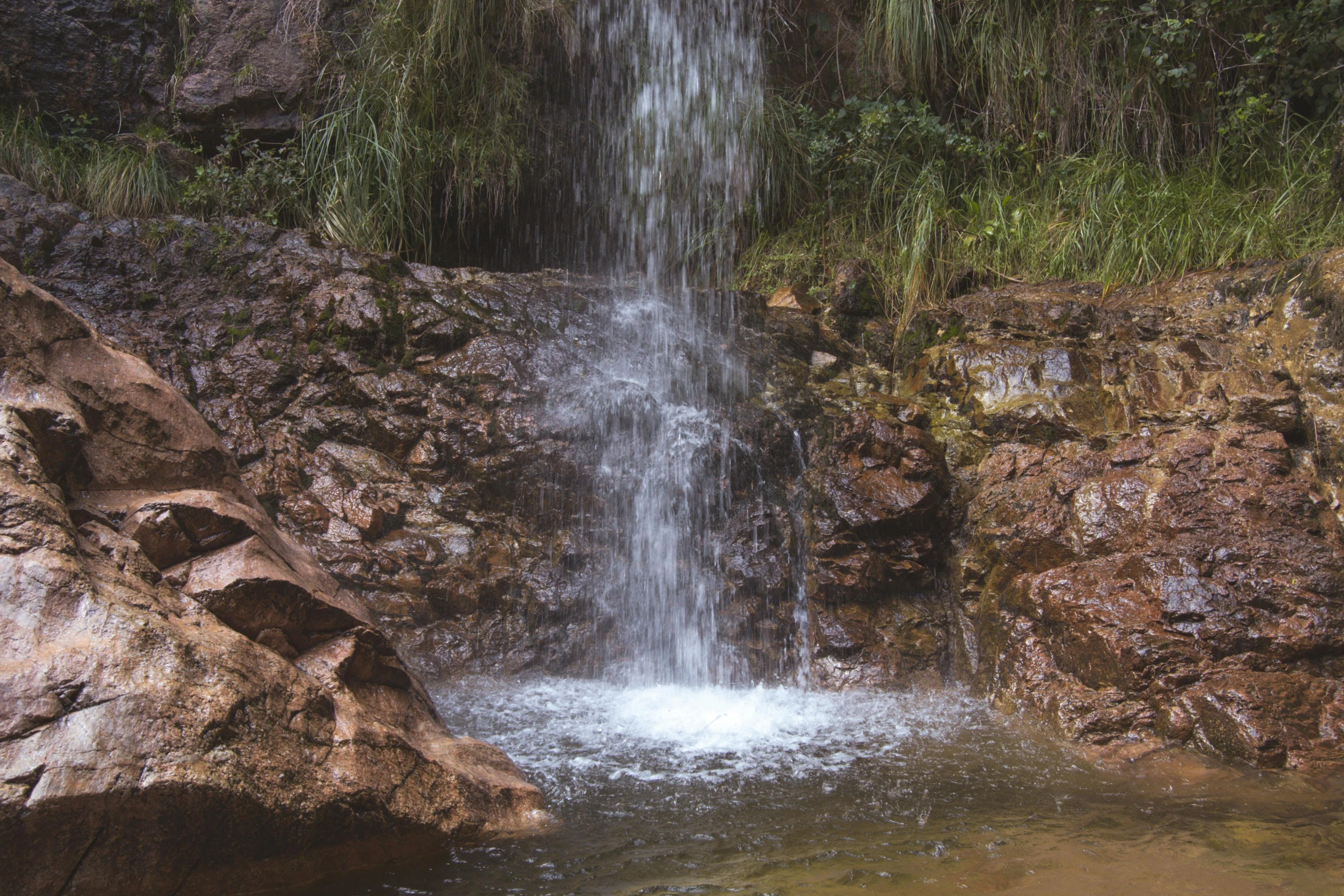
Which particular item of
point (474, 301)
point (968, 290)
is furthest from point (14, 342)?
point (968, 290)

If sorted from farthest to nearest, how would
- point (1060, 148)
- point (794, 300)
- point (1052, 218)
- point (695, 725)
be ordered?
point (1060, 148) < point (794, 300) < point (1052, 218) < point (695, 725)

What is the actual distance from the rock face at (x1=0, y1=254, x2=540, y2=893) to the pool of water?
0.21 meters

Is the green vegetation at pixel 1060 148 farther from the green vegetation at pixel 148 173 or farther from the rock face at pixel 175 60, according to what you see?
the rock face at pixel 175 60

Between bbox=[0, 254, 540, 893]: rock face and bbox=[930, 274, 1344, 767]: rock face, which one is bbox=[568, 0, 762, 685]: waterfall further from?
bbox=[0, 254, 540, 893]: rock face

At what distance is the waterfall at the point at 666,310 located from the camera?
13.5 feet

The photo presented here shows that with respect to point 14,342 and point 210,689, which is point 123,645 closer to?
Result: point 210,689

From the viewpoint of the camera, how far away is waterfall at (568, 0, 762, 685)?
413 cm

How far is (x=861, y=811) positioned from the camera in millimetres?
2363

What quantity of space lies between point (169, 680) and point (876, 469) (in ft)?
10.7

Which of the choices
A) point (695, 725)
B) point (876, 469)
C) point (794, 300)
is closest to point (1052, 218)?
point (794, 300)

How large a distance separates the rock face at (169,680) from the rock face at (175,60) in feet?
13.2

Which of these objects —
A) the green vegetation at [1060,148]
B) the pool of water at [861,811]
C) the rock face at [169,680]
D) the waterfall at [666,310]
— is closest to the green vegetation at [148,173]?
the waterfall at [666,310]

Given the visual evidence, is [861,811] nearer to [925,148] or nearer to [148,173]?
[925,148]

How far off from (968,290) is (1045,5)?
2238 mm
